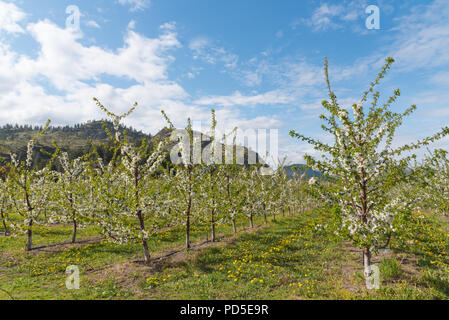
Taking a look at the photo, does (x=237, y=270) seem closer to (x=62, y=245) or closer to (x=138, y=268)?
(x=138, y=268)

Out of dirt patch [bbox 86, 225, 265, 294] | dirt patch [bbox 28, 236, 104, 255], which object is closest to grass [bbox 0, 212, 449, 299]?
dirt patch [bbox 86, 225, 265, 294]

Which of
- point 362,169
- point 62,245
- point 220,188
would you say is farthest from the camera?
point 220,188

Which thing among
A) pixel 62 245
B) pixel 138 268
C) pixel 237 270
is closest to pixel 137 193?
pixel 138 268

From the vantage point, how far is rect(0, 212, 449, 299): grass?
794 cm

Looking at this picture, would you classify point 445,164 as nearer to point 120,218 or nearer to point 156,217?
point 156,217

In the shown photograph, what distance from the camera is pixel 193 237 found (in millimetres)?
18719

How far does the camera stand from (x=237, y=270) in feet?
33.4

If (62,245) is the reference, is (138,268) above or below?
above

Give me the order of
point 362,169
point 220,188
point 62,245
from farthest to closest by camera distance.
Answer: point 220,188
point 62,245
point 362,169

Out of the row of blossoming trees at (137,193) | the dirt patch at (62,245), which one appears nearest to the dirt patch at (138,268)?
the row of blossoming trees at (137,193)

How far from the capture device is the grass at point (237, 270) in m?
7.94

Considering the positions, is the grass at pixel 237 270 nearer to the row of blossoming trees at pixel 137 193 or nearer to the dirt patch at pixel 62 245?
the dirt patch at pixel 62 245

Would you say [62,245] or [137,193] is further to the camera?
[62,245]

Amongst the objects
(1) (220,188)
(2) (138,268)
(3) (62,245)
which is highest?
(1) (220,188)
